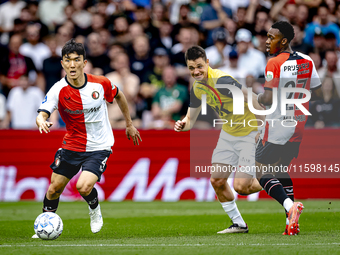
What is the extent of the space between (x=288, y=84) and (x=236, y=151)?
118cm

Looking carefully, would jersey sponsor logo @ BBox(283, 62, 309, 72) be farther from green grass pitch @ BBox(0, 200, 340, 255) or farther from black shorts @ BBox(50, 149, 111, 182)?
black shorts @ BBox(50, 149, 111, 182)

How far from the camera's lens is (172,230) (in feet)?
22.9

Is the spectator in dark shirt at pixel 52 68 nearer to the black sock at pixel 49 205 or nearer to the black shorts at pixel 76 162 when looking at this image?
the black shorts at pixel 76 162

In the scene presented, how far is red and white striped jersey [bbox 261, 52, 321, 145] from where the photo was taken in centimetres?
603

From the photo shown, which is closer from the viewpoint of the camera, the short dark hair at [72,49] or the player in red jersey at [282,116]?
the player in red jersey at [282,116]

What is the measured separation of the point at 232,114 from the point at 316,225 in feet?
6.82

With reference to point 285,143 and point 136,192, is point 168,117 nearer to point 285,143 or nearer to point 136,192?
point 136,192

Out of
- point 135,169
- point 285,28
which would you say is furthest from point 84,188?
point 135,169

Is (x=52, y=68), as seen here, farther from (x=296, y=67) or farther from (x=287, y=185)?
(x=296, y=67)

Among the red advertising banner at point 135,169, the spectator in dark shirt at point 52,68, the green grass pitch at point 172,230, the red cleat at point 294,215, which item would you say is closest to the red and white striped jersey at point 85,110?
the green grass pitch at point 172,230

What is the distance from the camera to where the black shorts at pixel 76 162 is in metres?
6.41

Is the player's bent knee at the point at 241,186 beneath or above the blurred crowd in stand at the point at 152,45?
beneath

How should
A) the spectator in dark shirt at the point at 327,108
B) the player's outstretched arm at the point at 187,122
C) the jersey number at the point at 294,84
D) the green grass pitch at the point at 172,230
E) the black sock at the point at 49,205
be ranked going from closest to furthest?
the green grass pitch at the point at 172,230 → the jersey number at the point at 294,84 → the black sock at the point at 49,205 → the player's outstretched arm at the point at 187,122 → the spectator in dark shirt at the point at 327,108

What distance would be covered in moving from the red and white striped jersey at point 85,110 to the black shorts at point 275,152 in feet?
6.54
